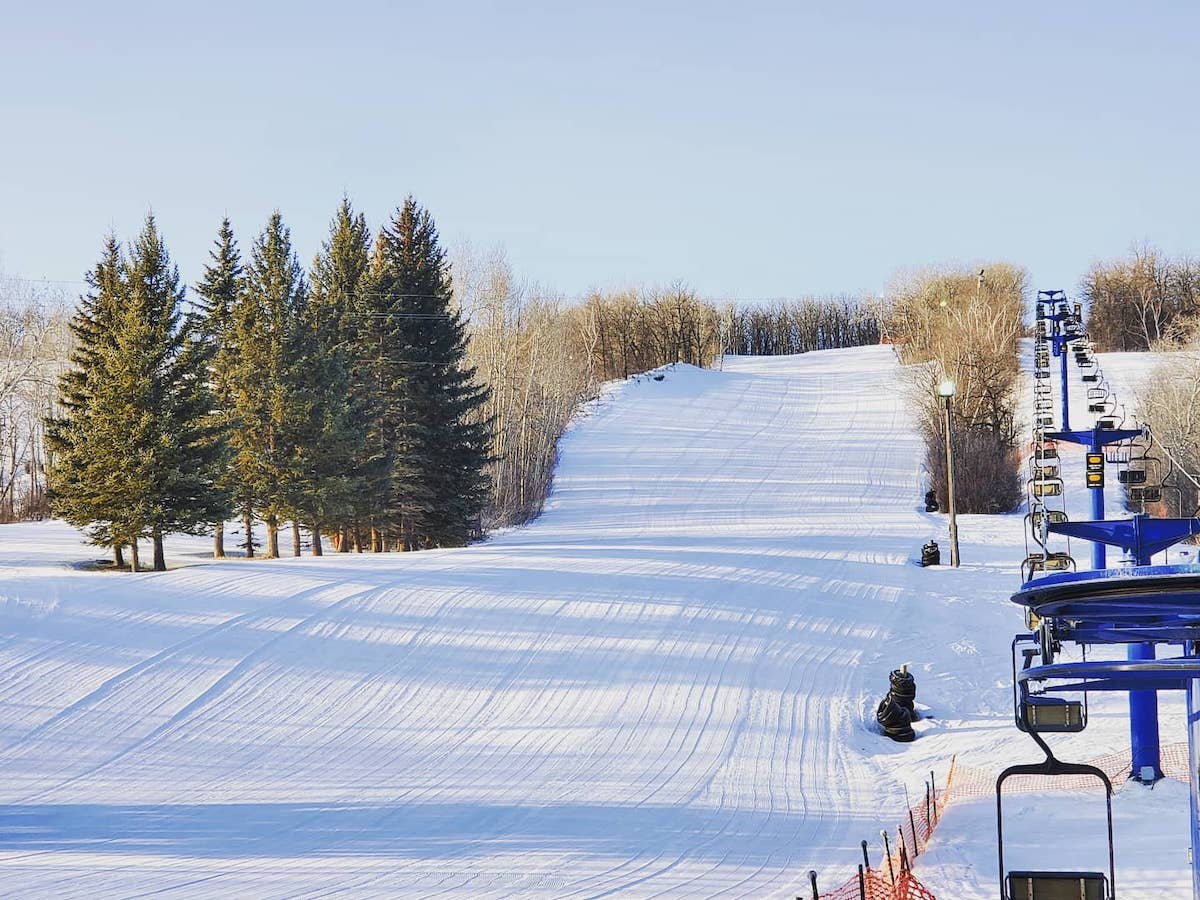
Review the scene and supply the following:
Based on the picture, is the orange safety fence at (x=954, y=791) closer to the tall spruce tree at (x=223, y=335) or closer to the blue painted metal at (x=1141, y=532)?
the blue painted metal at (x=1141, y=532)

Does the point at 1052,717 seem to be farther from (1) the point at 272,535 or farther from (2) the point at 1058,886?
(1) the point at 272,535

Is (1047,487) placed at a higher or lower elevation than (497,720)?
higher

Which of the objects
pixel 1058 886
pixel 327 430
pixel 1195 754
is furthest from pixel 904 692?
pixel 327 430

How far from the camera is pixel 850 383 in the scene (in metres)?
70.6

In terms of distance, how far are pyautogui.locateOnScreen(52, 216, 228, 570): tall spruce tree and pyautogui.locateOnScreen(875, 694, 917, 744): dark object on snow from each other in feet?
62.0

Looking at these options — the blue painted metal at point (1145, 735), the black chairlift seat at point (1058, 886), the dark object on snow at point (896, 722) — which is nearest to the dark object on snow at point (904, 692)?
the dark object on snow at point (896, 722)

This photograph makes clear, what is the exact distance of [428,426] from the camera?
3512cm

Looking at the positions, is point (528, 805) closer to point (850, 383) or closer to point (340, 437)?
point (340, 437)

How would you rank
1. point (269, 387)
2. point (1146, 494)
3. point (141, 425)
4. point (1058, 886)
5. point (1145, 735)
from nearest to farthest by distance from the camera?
1. point (1058, 886)
2. point (1145, 735)
3. point (1146, 494)
4. point (141, 425)
5. point (269, 387)

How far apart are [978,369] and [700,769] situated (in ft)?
117

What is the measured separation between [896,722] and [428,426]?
21517 millimetres

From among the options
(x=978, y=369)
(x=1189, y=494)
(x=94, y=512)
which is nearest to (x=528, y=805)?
(x=94, y=512)

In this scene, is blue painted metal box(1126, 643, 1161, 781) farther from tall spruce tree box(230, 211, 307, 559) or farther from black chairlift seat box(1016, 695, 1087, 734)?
tall spruce tree box(230, 211, 307, 559)

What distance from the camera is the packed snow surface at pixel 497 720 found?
11.5 metres
